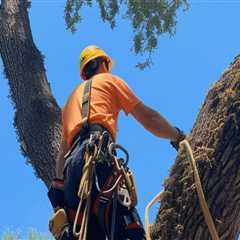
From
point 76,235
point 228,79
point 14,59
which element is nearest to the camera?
point 76,235

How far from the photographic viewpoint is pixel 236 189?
11.1 ft

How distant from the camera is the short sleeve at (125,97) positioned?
3.74 metres

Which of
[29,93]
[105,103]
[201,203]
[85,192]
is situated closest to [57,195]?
[85,192]

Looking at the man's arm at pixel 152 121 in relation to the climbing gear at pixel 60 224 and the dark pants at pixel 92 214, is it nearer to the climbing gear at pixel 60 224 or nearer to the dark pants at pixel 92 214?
the dark pants at pixel 92 214

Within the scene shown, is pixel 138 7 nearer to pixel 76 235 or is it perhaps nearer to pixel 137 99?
pixel 137 99

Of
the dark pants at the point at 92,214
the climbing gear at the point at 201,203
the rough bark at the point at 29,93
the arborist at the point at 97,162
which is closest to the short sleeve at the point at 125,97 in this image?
the arborist at the point at 97,162

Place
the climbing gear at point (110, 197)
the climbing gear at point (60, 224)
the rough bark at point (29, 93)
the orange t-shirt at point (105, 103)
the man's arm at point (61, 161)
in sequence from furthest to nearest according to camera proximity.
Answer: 1. the rough bark at point (29, 93)
2. the man's arm at point (61, 161)
3. the orange t-shirt at point (105, 103)
4. the climbing gear at point (60, 224)
5. the climbing gear at point (110, 197)

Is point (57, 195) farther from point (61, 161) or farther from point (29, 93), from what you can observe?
point (29, 93)

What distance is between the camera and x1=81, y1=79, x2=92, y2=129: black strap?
12.0ft

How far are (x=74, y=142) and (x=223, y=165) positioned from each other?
2.64 feet

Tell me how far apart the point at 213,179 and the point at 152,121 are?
550 mm

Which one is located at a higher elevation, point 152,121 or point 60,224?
point 152,121

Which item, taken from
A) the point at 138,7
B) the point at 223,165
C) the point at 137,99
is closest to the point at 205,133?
the point at 223,165

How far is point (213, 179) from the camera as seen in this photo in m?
3.40
